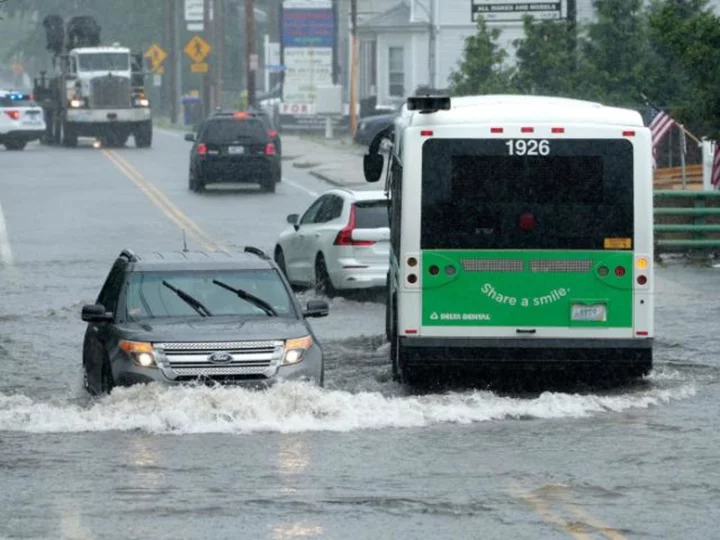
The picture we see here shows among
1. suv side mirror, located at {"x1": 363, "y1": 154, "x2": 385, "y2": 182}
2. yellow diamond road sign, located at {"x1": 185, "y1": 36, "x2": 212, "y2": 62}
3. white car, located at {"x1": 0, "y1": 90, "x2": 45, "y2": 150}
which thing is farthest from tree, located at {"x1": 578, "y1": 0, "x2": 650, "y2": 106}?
yellow diamond road sign, located at {"x1": 185, "y1": 36, "x2": 212, "y2": 62}

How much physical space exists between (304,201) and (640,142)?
2438 centimetres

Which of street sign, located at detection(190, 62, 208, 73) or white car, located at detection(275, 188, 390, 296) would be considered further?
street sign, located at detection(190, 62, 208, 73)

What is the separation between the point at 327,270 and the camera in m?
23.2

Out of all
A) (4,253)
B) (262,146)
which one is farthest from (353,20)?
(4,253)

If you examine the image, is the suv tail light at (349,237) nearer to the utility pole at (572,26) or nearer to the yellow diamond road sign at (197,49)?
the utility pole at (572,26)

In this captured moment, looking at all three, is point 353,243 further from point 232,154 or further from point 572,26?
point 572,26

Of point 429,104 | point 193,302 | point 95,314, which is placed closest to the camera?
point 95,314

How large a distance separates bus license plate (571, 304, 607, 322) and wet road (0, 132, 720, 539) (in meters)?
0.69

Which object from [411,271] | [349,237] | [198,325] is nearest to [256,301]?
[198,325]

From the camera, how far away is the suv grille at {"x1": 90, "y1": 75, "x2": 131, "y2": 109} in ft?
196

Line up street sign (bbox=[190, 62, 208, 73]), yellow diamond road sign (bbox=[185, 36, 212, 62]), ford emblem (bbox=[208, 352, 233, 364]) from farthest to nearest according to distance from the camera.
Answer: street sign (bbox=[190, 62, 208, 73]) → yellow diamond road sign (bbox=[185, 36, 212, 62]) → ford emblem (bbox=[208, 352, 233, 364])

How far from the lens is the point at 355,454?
493 inches

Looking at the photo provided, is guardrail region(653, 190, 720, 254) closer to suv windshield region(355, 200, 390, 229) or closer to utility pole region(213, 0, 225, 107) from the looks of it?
suv windshield region(355, 200, 390, 229)

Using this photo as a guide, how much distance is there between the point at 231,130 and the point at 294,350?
28.6 m
